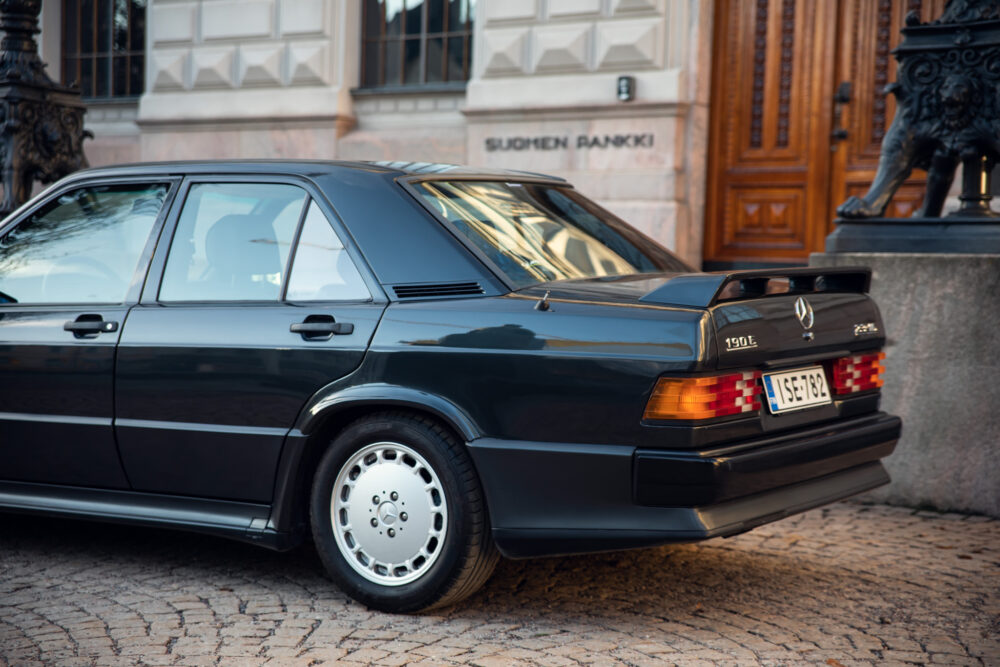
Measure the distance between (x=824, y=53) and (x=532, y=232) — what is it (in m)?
7.47

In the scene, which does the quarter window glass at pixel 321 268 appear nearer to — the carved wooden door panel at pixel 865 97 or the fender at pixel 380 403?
the fender at pixel 380 403

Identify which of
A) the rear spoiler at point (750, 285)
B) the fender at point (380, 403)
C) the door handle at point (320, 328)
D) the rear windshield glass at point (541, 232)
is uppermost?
the rear windshield glass at point (541, 232)

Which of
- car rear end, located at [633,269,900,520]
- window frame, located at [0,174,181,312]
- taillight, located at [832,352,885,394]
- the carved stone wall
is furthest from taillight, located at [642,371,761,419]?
the carved stone wall

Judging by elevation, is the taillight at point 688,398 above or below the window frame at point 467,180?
below

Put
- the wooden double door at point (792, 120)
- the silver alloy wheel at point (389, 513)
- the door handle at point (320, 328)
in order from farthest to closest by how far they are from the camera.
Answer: the wooden double door at point (792, 120) < the door handle at point (320, 328) < the silver alloy wheel at point (389, 513)

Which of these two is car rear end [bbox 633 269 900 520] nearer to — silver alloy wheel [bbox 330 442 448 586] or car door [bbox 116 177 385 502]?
silver alloy wheel [bbox 330 442 448 586]

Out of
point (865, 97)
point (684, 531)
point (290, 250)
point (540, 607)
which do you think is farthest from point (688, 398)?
point (865, 97)

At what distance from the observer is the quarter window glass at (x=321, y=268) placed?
4.35 m

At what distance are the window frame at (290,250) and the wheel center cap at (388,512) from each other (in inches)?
27.4

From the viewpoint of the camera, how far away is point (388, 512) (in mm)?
4203

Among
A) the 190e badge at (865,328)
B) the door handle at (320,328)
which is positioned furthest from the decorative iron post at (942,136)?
the door handle at (320,328)

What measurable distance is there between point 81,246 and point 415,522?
1.95 m

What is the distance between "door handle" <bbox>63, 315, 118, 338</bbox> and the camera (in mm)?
4719

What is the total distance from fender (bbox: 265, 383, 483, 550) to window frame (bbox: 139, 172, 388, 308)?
0.34 meters
